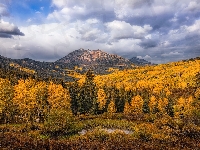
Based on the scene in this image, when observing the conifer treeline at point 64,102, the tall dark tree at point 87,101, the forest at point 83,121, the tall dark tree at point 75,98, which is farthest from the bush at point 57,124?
the tall dark tree at point 75,98

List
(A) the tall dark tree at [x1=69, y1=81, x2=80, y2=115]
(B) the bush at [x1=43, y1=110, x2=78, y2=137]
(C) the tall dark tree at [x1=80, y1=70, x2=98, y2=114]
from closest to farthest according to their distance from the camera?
(B) the bush at [x1=43, y1=110, x2=78, y2=137] < (C) the tall dark tree at [x1=80, y1=70, x2=98, y2=114] < (A) the tall dark tree at [x1=69, y1=81, x2=80, y2=115]

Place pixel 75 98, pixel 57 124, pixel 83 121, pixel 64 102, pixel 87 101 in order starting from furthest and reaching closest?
pixel 75 98, pixel 87 101, pixel 64 102, pixel 83 121, pixel 57 124

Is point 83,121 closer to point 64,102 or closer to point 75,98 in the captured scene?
point 64,102

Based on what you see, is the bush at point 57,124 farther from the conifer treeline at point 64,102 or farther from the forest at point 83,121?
the conifer treeline at point 64,102

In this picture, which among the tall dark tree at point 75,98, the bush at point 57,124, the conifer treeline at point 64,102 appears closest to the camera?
the bush at point 57,124

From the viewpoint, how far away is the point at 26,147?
12.0 m

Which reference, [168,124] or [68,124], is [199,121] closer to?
[168,124]

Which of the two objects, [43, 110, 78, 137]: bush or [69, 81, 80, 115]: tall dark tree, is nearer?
[43, 110, 78, 137]: bush

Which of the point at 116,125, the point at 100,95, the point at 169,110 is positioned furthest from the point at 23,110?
the point at 169,110

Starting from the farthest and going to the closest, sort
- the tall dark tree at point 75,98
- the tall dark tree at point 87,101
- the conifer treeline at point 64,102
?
the tall dark tree at point 75,98, the tall dark tree at point 87,101, the conifer treeline at point 64,102

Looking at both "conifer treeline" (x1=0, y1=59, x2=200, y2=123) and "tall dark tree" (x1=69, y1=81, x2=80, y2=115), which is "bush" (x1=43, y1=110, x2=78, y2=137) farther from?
"tall dark tree" (x1=69, y1=81, x2=80, y2=115)

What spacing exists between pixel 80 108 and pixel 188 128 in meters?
51.4

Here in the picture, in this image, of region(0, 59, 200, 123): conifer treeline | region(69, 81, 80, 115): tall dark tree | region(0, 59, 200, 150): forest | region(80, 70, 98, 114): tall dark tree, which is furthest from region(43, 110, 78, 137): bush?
region(69, 81, 80, 115): tall dark tree

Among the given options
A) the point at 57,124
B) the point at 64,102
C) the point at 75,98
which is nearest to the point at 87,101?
the point at 75,98
